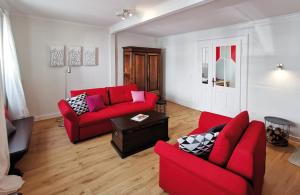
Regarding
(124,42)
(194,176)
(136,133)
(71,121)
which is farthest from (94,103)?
(124,42)

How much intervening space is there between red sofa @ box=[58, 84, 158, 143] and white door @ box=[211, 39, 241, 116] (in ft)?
6.38

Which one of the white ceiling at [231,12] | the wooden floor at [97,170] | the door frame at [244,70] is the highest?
the white ceiling at [231,12]

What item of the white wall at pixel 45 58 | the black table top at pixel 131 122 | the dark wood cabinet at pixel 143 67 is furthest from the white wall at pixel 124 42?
the black table top at pixel 131 122

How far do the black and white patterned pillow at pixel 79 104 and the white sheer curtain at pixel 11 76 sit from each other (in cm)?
105

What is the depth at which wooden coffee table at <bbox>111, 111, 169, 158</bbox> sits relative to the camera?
282 cm

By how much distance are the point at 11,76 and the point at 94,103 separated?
1679 mm

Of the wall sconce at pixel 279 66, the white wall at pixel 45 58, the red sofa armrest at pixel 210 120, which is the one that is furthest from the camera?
the white wall at pixel 45 58

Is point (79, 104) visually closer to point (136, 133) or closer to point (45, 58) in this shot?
point (136, 133)

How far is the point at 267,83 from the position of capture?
3.93 meters

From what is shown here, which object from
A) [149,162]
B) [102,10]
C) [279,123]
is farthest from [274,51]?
[102,10]

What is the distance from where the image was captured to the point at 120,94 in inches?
177

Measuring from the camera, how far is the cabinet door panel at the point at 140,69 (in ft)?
18.7

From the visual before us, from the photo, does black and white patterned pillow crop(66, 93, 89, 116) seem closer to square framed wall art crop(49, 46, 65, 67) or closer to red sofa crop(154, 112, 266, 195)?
square framed wall art crop(49, 46, 65, 67)

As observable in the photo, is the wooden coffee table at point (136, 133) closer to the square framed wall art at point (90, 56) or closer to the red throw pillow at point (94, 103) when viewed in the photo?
the red throw pillow at point (94, 103)
